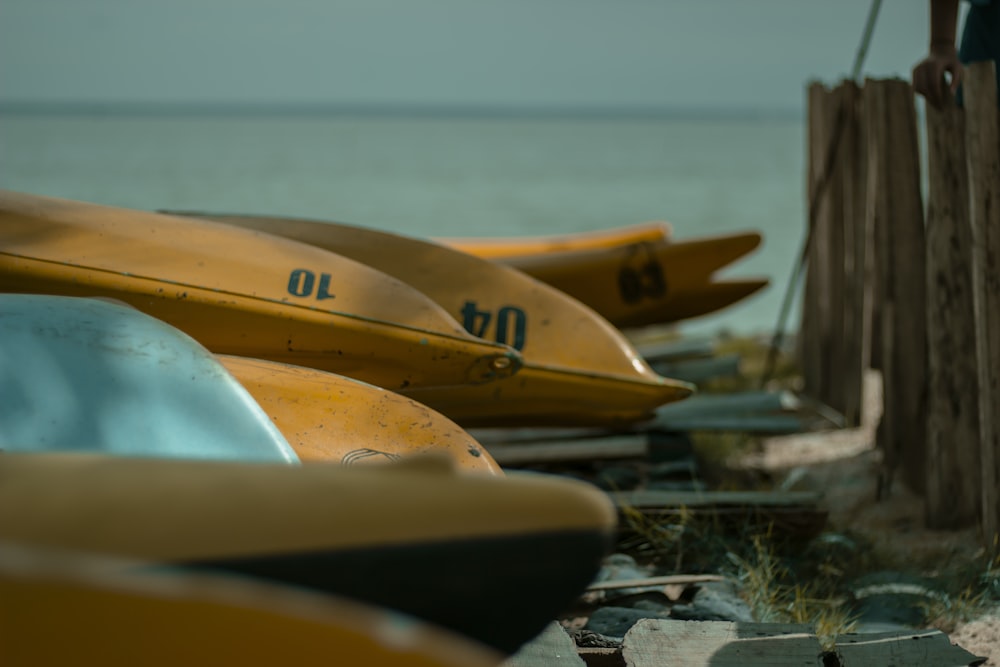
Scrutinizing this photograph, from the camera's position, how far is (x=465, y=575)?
5.21ft

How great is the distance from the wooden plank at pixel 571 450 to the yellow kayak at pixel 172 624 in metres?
2.96

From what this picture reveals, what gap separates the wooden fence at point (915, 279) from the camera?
11.2ft

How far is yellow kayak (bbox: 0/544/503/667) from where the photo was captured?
1405 mm

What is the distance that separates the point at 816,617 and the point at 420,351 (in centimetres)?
141

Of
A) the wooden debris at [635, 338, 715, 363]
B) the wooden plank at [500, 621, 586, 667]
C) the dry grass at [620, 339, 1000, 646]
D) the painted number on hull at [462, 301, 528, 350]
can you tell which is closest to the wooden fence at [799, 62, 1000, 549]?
the dry grass at [620, 339, 1000, 646]

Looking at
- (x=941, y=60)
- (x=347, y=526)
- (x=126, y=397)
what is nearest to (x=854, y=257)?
(x=941, y=60)

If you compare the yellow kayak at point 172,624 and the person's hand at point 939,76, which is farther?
the person's hand at point 939,76

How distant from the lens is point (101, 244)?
3.51 metres

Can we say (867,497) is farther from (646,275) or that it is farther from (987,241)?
(646,275)

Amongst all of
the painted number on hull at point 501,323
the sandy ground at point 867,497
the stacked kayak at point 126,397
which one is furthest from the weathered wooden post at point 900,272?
the stacked kayak at point 126,397

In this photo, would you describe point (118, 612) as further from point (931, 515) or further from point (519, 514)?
point (931, 515)

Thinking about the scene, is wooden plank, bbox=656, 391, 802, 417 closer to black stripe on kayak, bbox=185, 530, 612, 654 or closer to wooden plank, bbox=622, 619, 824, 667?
wooden plank, bbox=622, 619, 824, 667

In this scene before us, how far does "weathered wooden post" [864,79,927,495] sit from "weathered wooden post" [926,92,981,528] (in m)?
0.47

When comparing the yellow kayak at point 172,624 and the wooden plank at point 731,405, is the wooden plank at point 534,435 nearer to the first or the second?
the wooden plank at point 731,405
